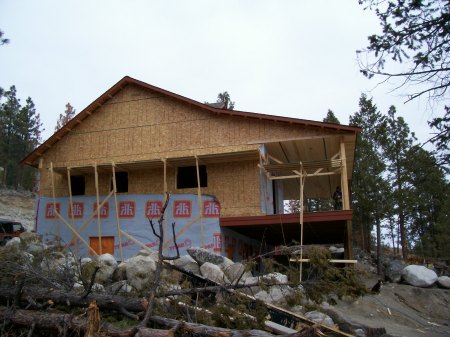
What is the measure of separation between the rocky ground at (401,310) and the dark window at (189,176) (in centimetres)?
704

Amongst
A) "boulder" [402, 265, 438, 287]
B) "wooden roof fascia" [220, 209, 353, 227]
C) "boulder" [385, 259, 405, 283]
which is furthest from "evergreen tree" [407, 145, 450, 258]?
"wooden roof fascia" [220, 209, 353, 227]

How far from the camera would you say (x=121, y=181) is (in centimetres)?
1961

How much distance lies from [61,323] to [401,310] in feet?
40.4

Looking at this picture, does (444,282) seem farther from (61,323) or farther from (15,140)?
(15,140)

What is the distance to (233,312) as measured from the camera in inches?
262

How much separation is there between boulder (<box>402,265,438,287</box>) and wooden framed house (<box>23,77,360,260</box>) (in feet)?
12.0

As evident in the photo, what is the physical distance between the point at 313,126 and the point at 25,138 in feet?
136

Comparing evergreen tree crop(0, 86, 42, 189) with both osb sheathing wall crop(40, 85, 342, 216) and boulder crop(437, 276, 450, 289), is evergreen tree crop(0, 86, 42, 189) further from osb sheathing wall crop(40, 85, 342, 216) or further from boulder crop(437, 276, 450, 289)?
boulder crop(437, 276, 450, 289)

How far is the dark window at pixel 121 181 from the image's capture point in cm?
1953

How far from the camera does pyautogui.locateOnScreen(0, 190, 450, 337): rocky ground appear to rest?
1123 centimetres

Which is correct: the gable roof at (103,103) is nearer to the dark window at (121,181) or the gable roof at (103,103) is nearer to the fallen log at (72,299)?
the dark window at (121,181)

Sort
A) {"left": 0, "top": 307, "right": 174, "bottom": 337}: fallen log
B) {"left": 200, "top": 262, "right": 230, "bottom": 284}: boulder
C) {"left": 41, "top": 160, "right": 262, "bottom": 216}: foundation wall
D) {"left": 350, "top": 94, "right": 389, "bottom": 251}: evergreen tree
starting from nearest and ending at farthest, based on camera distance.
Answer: {"left": 0, "top": 307, "right": 174, "bottom": 337}: fallen log → {"left": 200, "top": 262, "right": 230, "bottom": 284}: boulder → {"left": 41, "top": 160, "right": 262, "bottom": 216}: foundation wall → {"left": 350, "top": 94, "right": 389, "bottom": 251}: evergreen tree

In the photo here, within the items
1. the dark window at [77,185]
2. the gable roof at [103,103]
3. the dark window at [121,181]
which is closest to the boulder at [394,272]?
the gable roof at [103,103]

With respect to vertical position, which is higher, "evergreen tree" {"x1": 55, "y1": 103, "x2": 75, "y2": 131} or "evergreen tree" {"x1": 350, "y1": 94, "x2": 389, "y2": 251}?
"evergreen tree" {"x1": 55, "y1": 103, "x2": 75, "y2": 131}
